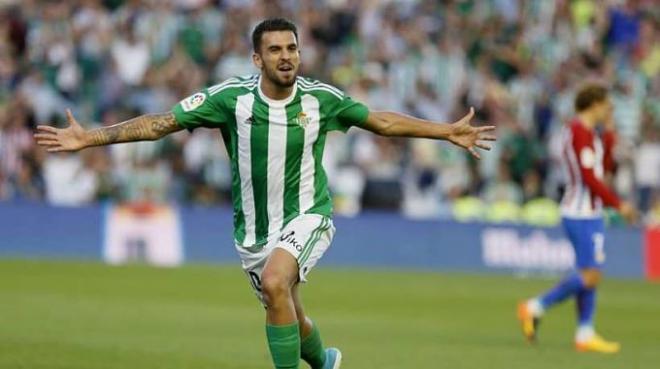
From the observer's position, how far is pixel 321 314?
16703 millimetres

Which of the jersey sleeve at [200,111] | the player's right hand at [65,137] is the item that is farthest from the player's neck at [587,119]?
the player's right hand at [65,137]

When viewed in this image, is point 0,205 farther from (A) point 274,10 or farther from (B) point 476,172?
(B) point 476,172

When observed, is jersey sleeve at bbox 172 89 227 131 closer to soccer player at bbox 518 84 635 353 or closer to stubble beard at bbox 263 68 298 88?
stubble beard at bbox 263 68 298 88

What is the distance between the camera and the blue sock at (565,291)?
13.8 m

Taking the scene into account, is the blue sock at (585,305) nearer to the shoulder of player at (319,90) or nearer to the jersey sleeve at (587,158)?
the jersey sleeve at (587,158)

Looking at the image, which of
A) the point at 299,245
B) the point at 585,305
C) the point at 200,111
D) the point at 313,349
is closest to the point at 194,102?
the point at 200,111

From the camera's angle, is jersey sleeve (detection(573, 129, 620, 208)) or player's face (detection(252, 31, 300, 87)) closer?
player's face (detection(252, 31, 300, 87))

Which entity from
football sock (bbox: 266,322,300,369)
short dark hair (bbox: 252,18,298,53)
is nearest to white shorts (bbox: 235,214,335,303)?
football sock (bbox: 266,322,300,369)

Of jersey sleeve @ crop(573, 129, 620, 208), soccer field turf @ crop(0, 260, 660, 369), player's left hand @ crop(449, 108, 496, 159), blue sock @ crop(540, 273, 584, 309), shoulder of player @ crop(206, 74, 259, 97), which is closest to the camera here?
player's left hand @ crop(449, 108, 496, 159)

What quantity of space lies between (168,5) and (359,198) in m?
5.14

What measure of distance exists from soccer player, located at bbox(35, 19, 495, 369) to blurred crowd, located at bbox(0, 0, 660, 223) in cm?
1462

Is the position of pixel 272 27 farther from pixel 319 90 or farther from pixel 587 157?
pixel 587 157

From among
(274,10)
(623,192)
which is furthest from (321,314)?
(274,10)

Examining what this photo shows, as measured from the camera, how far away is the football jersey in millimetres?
13734
